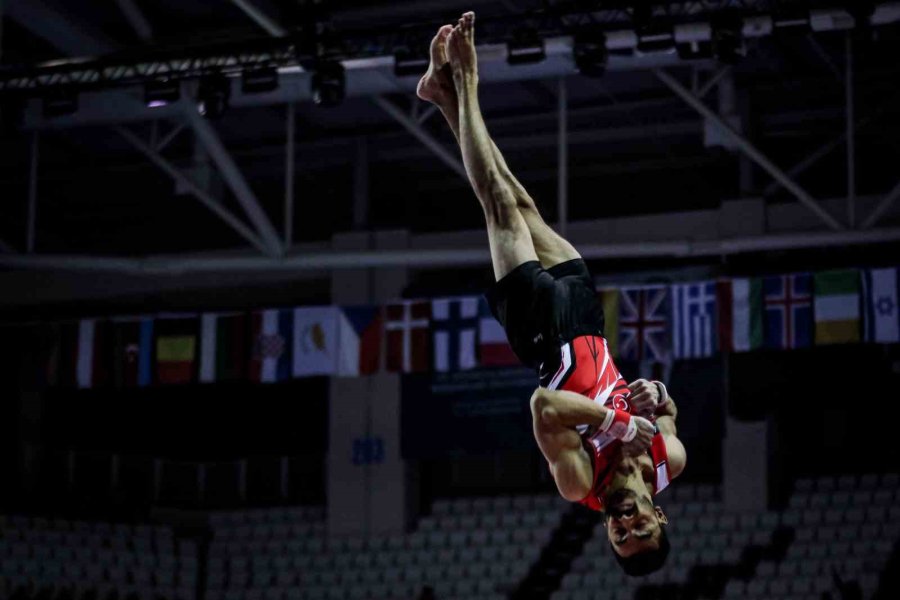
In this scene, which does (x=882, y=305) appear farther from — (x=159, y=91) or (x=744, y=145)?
(x=159, y=91)

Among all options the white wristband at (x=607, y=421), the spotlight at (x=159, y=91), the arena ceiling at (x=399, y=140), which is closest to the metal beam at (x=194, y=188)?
the arena ceiling at (x=399, y=140)

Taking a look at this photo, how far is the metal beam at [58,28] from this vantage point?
17.3 m

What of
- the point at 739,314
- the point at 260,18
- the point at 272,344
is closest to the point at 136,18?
the point at 260,18

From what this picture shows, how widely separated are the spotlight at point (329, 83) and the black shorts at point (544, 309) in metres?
8.35

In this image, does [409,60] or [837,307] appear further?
[837,307]

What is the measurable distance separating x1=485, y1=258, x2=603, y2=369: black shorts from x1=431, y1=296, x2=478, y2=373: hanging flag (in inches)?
490

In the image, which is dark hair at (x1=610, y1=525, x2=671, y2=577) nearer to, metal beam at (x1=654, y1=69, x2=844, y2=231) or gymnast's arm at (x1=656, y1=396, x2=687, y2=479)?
gymnast's arm at (x1=656, y1=396, x2=687, y2=479)

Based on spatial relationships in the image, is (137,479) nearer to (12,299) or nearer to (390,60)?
(12,299)

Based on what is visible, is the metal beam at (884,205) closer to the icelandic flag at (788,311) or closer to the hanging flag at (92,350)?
the icelandic flag at (788,311)

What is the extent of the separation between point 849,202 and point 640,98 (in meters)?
4.32

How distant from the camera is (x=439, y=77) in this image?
26.0 ft

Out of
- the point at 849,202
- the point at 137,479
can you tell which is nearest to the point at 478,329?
the point at 849,202

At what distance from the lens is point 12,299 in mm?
26297

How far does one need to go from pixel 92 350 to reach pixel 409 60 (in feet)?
30.8
